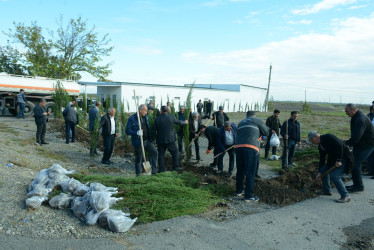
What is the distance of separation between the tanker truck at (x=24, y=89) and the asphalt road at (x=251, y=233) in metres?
17.6

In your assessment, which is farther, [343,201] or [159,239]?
[343,201]

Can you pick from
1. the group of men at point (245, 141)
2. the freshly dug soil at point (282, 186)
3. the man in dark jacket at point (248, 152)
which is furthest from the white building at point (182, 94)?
the man in dark jacket at point (248, 152)

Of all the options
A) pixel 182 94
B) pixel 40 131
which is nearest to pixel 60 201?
pixel 40 131

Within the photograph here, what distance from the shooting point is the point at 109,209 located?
4703 millimetres

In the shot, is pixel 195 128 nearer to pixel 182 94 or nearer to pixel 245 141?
pixel 245 141

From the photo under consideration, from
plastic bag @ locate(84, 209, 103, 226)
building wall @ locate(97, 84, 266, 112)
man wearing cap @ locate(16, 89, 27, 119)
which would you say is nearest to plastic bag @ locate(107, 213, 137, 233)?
plastic bag @ locate(84, 209, 103, 226)

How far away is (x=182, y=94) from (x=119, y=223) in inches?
1219

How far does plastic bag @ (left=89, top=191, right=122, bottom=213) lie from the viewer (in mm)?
4586

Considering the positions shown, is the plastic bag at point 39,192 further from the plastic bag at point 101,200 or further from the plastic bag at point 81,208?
the plastic bag at point 101,200

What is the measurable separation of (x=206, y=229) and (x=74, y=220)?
2011mm

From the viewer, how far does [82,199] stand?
4953 mm

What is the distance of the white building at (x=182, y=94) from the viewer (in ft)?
98.0

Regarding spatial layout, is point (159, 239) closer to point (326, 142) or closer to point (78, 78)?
point (326, 142)

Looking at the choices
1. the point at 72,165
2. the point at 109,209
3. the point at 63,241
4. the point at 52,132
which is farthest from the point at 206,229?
the point at 52,132
